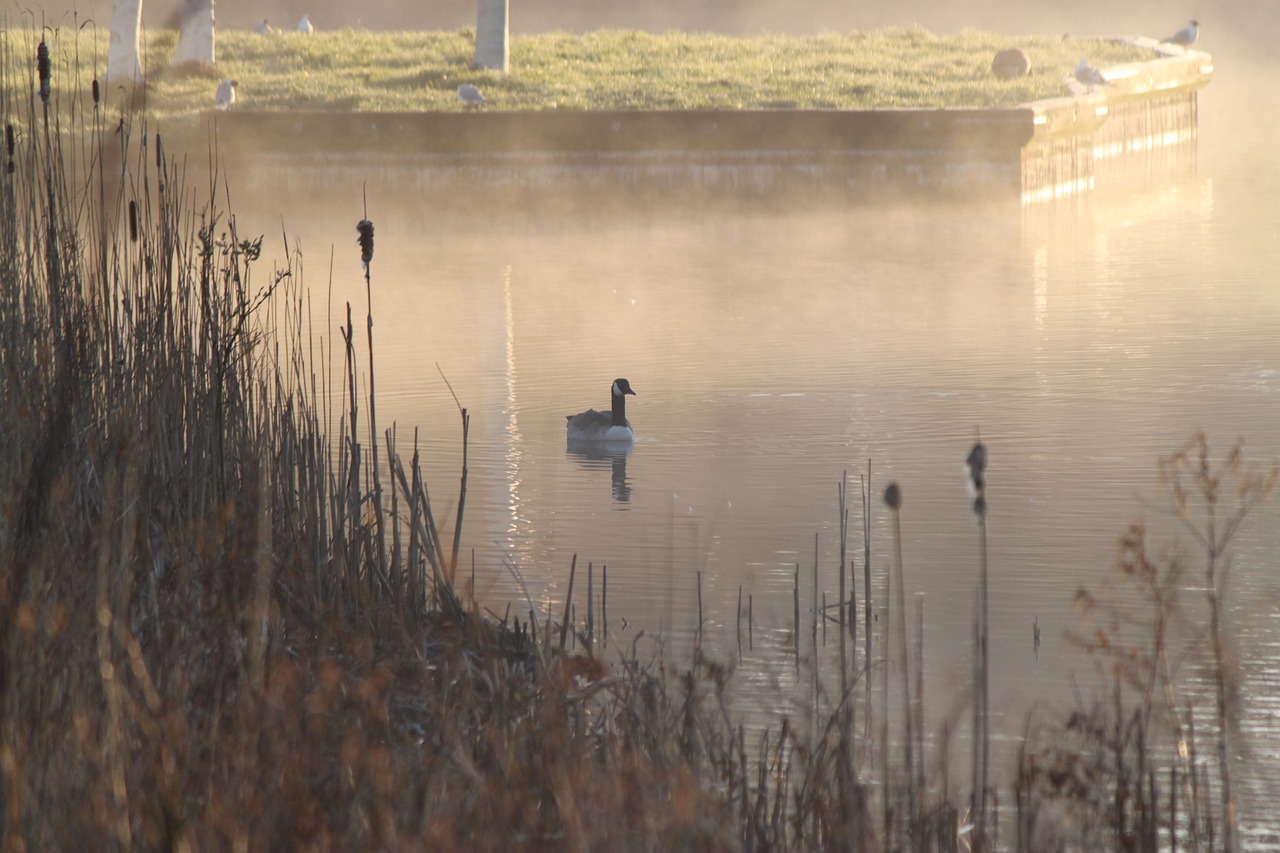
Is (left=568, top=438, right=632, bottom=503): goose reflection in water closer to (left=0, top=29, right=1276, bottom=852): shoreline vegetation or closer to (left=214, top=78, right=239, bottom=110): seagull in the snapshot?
(left=0, top=29, right=1276, bottom=852): shoreline vegetation

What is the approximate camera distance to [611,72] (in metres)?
19.9

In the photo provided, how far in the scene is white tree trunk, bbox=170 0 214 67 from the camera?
19448 millimetres

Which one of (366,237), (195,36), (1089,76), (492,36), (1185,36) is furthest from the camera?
(1185,36)

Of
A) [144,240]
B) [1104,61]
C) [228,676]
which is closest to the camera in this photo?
[228,676]

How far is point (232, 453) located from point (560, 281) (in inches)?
326

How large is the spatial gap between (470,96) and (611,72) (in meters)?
2.69

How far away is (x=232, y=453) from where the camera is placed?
13.9ft

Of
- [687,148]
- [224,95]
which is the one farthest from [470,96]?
[687,148]

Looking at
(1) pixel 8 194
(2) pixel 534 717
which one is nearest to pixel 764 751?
(2) pixel 534 717

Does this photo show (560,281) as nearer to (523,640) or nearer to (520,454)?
(520,454)

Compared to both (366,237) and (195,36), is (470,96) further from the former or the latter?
(366,237)

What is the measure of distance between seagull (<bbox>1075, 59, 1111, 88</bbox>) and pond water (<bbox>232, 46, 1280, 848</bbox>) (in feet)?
8.57

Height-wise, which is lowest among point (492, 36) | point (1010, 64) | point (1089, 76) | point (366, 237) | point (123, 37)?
point (366, 237)

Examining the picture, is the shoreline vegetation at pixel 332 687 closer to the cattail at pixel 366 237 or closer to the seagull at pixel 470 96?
the cattail at pixel 366 237
